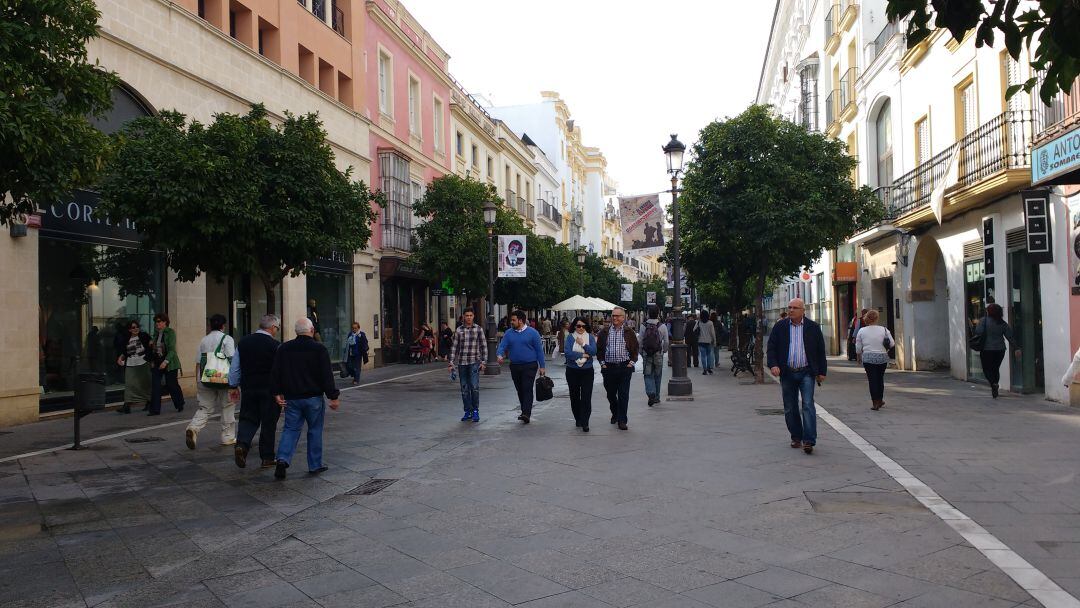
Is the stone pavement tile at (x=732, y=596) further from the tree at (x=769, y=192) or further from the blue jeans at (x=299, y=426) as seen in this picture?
the tree at (x=769, y=192)

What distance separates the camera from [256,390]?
32.8 ft

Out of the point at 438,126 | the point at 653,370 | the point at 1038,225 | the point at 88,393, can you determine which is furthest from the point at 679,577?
the point at 438,126

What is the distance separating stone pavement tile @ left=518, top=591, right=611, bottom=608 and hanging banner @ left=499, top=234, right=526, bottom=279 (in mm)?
22525

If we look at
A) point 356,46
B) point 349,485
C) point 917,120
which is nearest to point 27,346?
point 349,485

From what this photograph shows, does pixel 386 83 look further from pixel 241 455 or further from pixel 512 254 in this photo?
pixel 241 455

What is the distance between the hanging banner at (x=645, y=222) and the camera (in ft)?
100

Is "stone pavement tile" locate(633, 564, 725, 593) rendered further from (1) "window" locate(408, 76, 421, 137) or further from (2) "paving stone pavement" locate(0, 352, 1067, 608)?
(1) "window" locate(408, 76, 421, 137)

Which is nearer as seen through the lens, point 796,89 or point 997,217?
point 997,217

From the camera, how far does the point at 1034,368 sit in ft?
54.9

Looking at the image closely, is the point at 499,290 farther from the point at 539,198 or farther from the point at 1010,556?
the point at 1010,556

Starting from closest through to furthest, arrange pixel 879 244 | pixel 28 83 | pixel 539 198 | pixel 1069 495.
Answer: pixel 1069 495
pixel 28 83
pixel 879 244
pixel 539 198

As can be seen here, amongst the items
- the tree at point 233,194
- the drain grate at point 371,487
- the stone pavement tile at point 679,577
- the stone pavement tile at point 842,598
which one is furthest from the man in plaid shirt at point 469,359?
the stone pavement tile at point 842,598

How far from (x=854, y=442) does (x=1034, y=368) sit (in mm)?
8019

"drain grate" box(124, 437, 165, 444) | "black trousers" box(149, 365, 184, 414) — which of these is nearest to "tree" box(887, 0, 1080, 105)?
"drain grate" box(124, 437, 165, 444)
